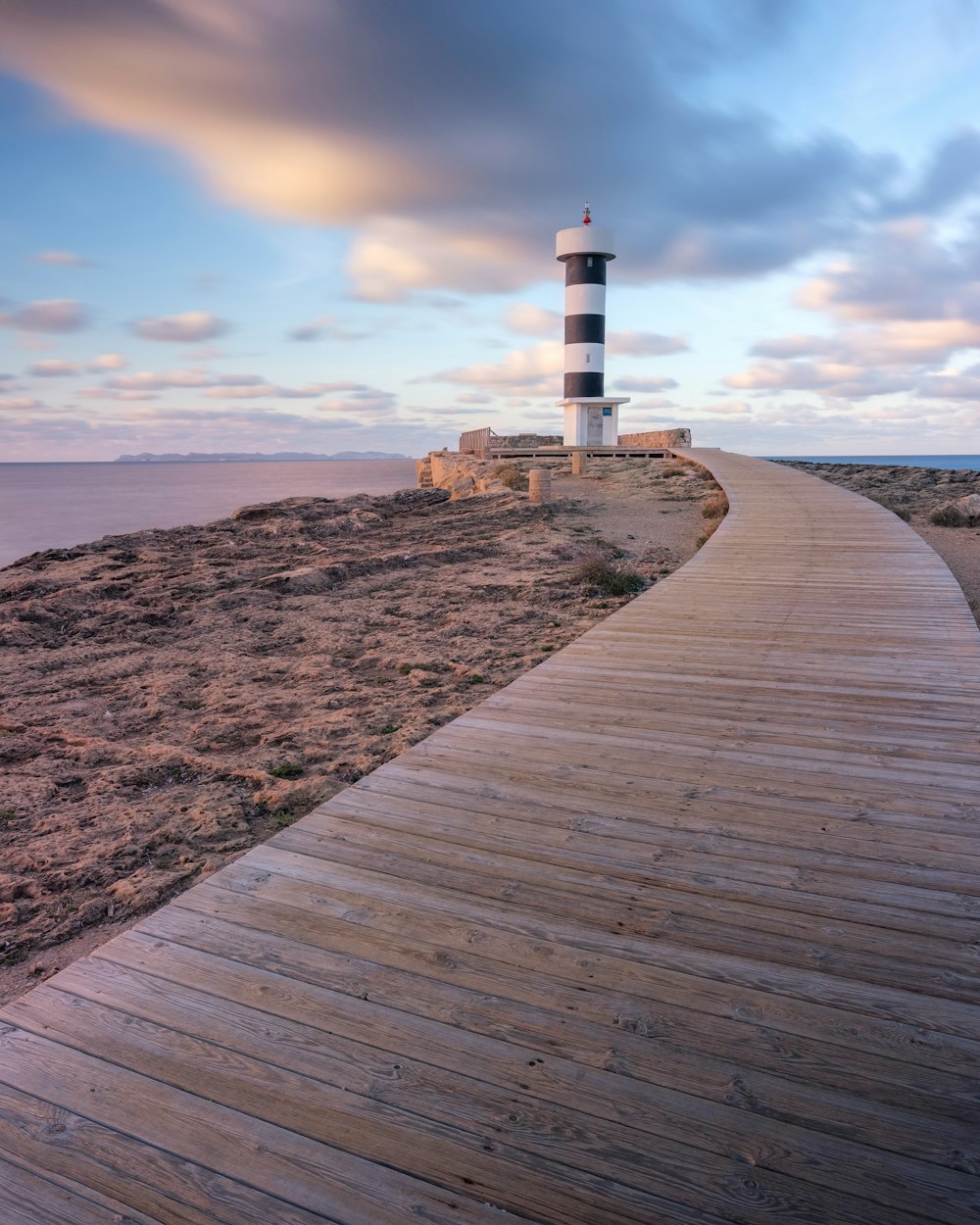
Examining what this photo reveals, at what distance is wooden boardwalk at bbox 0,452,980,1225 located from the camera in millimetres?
1672

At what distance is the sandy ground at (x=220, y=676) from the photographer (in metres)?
3.99

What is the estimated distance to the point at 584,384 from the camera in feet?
107

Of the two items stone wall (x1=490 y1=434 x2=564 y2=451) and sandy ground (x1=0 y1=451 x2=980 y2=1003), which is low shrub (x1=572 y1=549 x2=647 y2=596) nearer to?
sandy ground (x1=0 y1=451 x2=980 y2=1003)

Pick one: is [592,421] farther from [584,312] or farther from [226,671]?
[226,671]

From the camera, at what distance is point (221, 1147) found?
1.77m

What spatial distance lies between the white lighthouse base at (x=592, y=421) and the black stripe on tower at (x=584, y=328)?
2.37 meters

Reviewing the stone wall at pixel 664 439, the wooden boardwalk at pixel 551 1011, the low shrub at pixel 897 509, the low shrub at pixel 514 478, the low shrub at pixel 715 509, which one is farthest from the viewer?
the stone wall at pixel 664 439

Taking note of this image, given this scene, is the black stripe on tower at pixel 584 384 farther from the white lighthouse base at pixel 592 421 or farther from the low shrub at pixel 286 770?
the low shrub at pixel 286 770

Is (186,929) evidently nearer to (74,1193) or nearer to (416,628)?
(74,1193)

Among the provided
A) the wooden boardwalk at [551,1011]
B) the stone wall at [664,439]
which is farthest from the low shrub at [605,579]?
the stone wall at [664,439]

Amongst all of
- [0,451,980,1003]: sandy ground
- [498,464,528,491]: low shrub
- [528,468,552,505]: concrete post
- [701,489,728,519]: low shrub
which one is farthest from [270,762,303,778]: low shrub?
[498,464,528,491]: low shrub

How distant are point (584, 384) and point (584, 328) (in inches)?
83.3

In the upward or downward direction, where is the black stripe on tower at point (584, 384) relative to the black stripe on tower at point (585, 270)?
downward

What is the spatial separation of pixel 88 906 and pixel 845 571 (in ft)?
24.0
